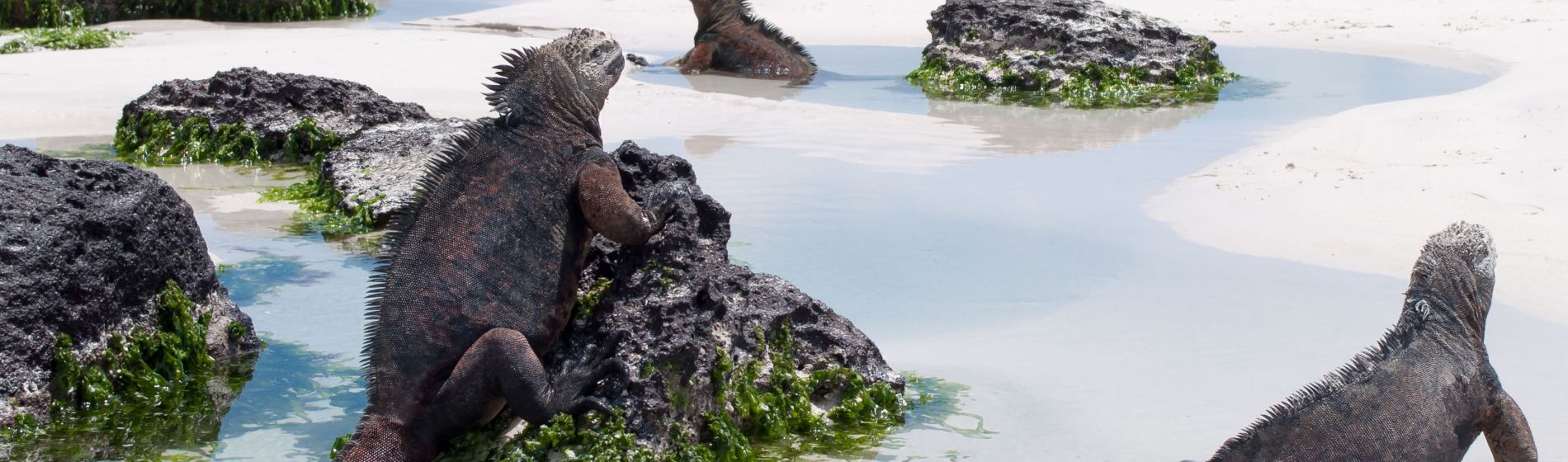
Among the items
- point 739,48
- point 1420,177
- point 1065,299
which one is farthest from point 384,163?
point 739,48

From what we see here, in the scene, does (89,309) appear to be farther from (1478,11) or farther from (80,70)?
(1478,11)

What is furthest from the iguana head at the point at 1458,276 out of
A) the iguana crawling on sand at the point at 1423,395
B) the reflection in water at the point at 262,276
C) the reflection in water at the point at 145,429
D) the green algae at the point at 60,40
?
the green algae at the point at 60,40

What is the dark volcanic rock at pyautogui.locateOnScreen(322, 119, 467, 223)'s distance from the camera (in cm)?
821

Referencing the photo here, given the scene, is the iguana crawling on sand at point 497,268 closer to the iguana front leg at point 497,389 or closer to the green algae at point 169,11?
the iguana front leg at point 497,389

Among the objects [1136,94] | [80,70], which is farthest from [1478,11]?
[80,70]

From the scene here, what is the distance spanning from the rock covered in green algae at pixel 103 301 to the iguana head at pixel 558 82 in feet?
4.95

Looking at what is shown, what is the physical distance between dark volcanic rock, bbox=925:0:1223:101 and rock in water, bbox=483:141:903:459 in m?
9.71

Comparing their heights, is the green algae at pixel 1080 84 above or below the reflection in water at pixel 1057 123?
above

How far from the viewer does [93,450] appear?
4668mm

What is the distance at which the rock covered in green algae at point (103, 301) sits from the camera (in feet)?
16.1

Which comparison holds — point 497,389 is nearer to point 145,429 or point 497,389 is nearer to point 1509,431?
point 145,429

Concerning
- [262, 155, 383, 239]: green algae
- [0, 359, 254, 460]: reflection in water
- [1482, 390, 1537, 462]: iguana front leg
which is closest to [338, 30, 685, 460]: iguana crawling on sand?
[0, 359, 254, 460]: reflection in water

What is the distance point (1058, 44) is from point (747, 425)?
1074 centimetres

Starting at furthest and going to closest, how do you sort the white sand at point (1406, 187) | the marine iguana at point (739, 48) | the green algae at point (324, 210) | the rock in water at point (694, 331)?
the marine iguana at point (739, 48) → the green algae at point (324, 210) → the white sand at point (1406, 187) → the rock in water at point (694, 331)
